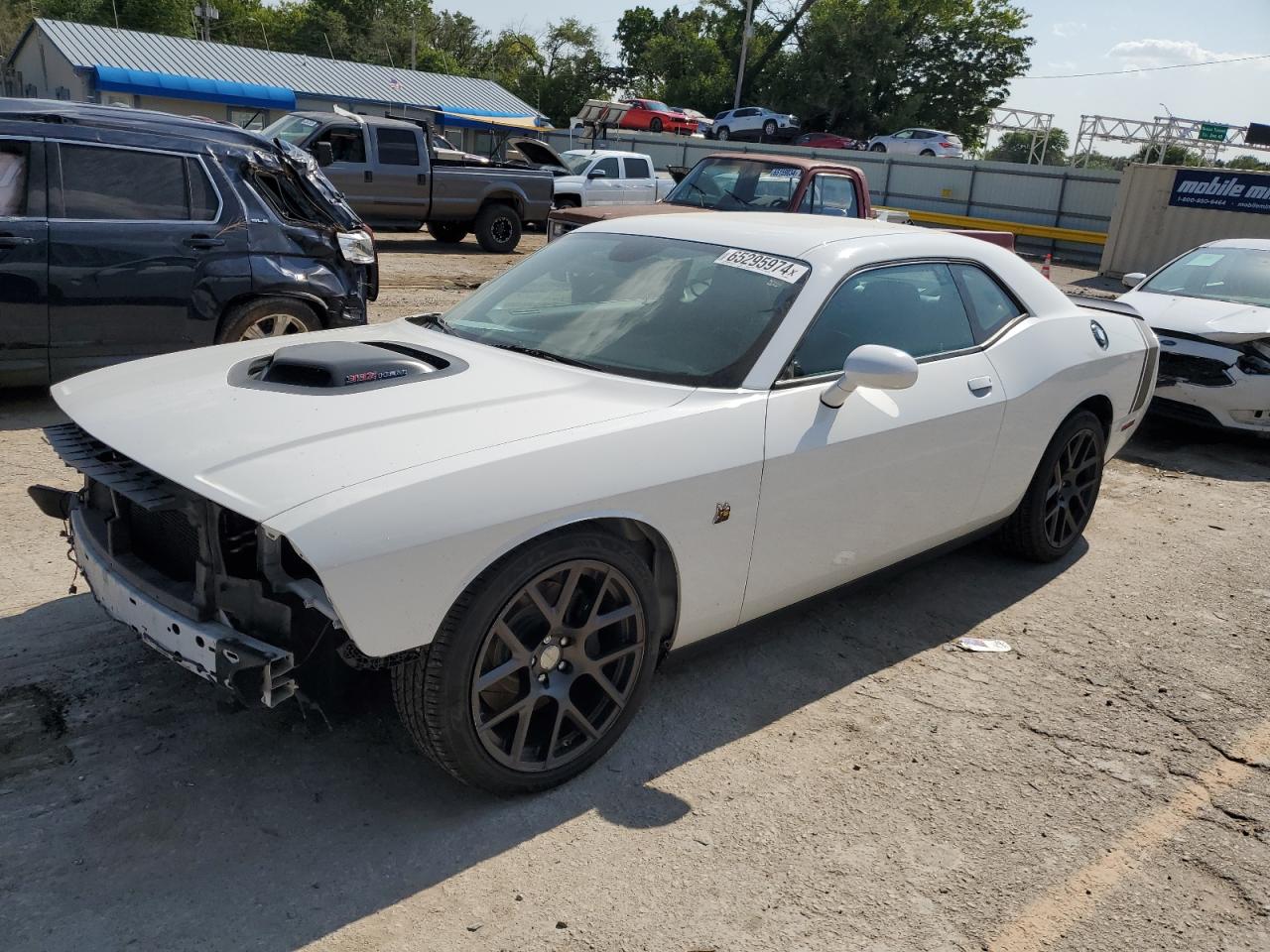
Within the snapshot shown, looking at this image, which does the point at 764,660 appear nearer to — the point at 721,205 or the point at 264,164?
the point at 264,164

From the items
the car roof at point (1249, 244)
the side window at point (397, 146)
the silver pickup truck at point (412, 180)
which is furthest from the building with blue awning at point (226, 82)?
the car roof at point (1249, 244)

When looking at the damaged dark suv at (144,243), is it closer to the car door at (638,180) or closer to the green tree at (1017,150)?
the car door at (638,180)

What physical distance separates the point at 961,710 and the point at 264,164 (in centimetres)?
558

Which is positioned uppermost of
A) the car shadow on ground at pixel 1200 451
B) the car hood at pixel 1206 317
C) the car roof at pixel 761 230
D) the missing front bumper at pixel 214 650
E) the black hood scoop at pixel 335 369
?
the car roof at pixel 761 230

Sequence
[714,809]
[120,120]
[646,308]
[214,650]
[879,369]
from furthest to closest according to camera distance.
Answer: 1. [120,120]
2. [646,308]
3. [879,369]
4. [714,809]
5. [214,650]

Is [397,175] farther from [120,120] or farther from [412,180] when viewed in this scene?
[120,120]

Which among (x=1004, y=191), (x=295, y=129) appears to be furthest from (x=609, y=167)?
(x=1004, y=191)

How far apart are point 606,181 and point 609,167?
63 cm

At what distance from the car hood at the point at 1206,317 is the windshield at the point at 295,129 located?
11.5m

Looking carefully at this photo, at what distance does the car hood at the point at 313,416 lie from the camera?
2.62 metres

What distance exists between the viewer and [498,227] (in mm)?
17062

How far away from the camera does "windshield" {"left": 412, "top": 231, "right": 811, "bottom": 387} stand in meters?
3.51

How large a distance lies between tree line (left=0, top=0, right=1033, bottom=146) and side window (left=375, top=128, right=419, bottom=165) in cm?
4802

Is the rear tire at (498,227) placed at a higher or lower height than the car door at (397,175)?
lower
